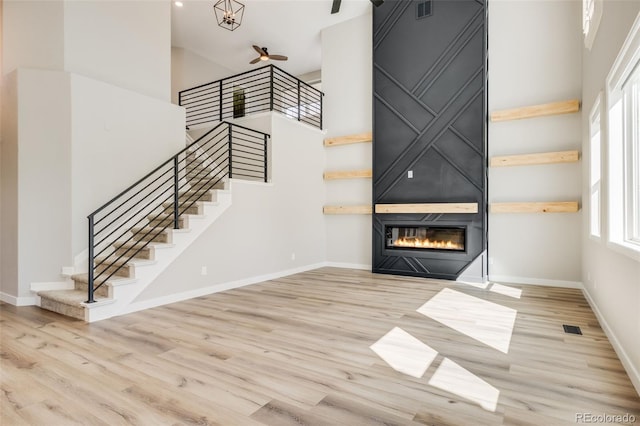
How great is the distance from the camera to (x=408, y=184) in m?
6.45

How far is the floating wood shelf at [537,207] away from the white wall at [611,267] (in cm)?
52

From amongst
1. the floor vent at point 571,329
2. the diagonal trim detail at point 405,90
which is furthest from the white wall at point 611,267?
the diagonal trim detail at point 405,90

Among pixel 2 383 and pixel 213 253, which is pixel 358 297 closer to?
pixel 213 253

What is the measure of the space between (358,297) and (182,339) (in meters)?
2.40

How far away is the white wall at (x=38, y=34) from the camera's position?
4.89m

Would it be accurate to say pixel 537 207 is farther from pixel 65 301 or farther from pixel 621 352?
pixel 65 301

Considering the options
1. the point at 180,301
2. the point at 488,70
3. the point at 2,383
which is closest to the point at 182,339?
the point at 2,383

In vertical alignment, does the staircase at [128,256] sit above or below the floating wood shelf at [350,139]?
below

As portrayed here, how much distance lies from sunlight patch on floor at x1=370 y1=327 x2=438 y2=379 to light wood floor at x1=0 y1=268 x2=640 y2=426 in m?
0.05

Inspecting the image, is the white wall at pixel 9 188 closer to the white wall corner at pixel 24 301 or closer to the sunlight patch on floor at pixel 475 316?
the white wall corner at pixel 24 301

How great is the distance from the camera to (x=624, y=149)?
115 inches

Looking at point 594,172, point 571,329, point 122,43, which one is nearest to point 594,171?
point 594,172

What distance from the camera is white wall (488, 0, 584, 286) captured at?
5.34 meters

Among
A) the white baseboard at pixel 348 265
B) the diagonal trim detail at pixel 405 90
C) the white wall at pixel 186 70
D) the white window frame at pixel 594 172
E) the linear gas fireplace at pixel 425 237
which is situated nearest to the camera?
the white window frame at pixel 594 172
